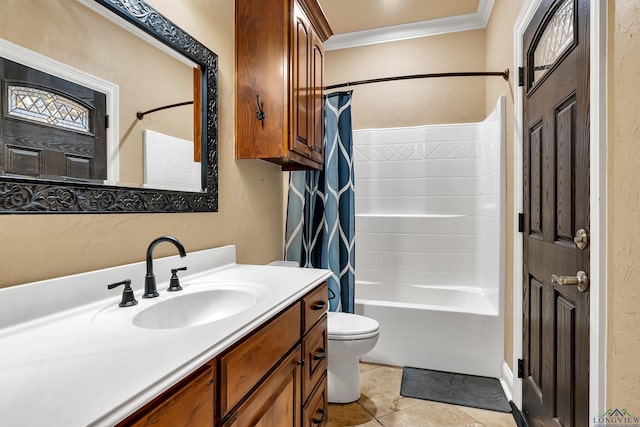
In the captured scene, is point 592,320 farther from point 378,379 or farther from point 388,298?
point 388,298

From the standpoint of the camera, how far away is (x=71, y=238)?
37.3 inches

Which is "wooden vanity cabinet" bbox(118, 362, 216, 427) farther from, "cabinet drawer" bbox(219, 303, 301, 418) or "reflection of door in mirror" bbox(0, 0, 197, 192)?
"reflection of door in mirror" bbox(0, 0, 197, 192)

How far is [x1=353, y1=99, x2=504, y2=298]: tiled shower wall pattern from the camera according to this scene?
2.78m

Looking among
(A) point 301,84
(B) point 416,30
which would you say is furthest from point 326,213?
(B) point 416,30

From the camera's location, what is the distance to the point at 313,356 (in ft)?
4.41

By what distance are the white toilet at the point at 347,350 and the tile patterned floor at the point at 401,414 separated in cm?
7

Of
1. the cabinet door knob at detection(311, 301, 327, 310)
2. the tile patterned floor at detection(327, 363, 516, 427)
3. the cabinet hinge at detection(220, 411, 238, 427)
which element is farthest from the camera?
the tile patterned floor at detection(327, 363, 516, 427)

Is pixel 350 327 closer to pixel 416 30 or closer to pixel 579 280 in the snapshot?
pixel 579 280

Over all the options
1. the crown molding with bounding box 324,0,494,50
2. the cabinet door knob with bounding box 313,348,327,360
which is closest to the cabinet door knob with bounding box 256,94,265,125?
the cabinet door knob with bounding box 313,348,327,360

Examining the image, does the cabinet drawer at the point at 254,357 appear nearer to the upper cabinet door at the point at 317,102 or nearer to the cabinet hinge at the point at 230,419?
the cabinet hinge at the point at 230,419
